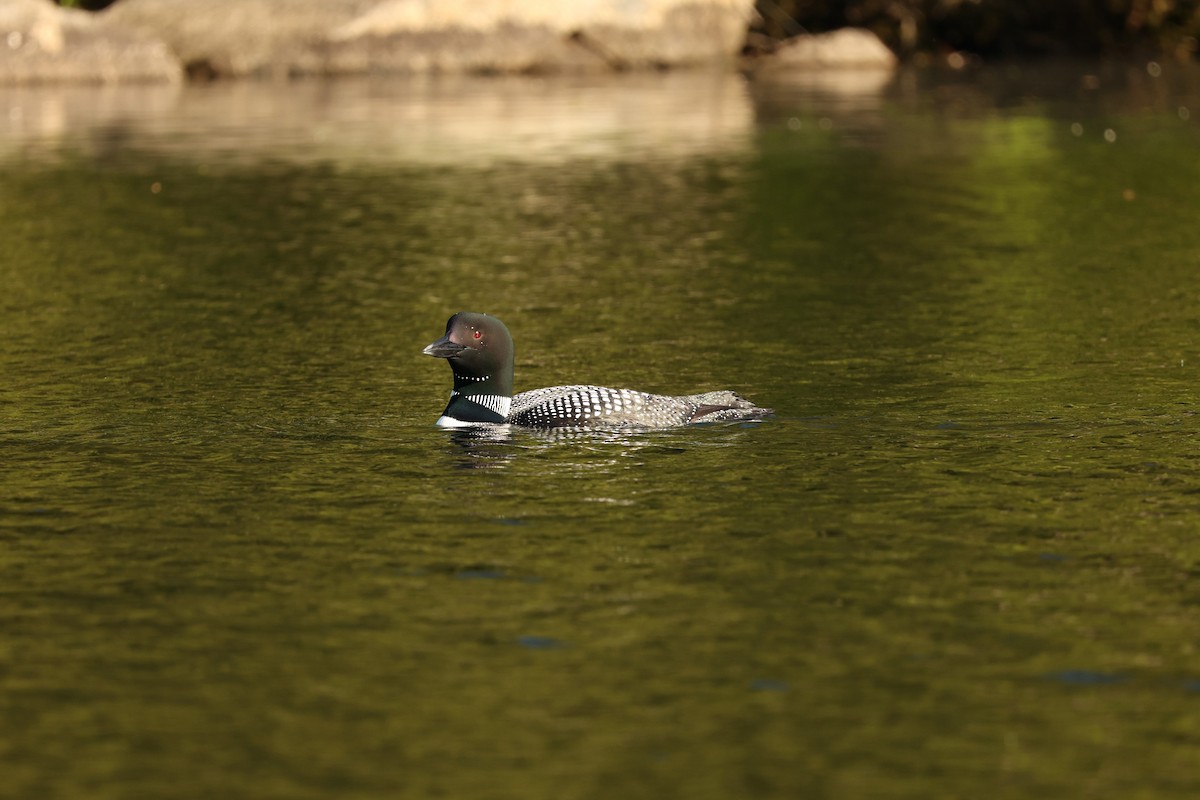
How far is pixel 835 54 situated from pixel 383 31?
11.3 meters

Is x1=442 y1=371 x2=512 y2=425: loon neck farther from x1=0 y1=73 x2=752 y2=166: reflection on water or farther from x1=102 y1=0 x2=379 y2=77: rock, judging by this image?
x1=102 y1=0 x2=379 y2=77: rock

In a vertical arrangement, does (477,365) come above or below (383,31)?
below

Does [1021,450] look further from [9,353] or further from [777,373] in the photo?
[9,353]

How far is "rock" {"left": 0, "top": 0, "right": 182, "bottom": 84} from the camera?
47.5 meters

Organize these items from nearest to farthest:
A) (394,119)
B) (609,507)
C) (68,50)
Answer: (609,507) → (394,119) → (68,50)

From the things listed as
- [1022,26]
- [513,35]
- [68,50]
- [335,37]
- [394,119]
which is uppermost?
[1022,26]

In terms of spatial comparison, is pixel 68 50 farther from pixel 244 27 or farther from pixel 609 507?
pixel 609 507

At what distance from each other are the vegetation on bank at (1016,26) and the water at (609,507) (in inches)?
1098

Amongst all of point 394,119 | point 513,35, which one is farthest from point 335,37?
point 394,119

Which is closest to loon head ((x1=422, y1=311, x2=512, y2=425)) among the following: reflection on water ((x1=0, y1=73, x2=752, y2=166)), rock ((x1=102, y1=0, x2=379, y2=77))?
reflection on water ((x1=0, y1=73, x2=752, y2=166))

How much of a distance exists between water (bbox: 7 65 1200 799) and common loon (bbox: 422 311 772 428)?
19 centimetres

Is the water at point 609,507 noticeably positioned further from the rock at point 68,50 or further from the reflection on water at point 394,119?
the rock at point 68,50

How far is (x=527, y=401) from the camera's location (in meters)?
14.1

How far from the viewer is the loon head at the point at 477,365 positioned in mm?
13883
